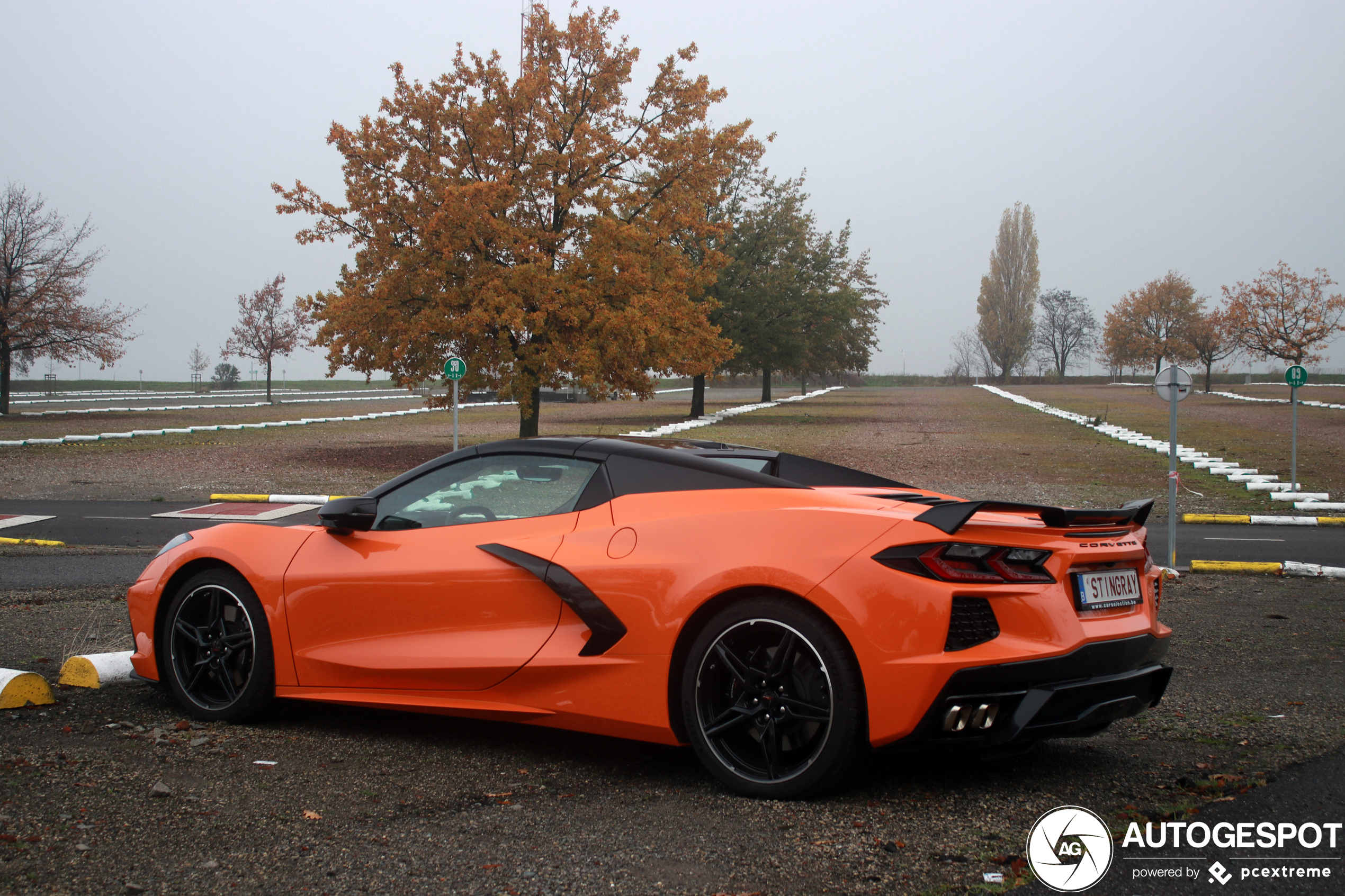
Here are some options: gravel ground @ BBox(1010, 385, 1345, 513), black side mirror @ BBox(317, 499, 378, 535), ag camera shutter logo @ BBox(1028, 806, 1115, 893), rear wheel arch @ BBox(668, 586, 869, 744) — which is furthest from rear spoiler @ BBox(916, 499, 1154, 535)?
gravel ground @ BBox(1010, 385, 1345, 513)

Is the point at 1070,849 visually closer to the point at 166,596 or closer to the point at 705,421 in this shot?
the point at 166,596

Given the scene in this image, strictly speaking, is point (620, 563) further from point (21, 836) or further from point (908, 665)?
point (21, 836)

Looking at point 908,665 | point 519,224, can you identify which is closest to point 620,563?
point 908,665

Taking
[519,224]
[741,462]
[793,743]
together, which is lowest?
[793,743]

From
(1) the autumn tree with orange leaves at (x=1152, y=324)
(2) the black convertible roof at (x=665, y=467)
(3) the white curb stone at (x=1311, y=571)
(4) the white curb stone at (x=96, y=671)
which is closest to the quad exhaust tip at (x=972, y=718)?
(2) the black convertible roof at (x=665, y=467)

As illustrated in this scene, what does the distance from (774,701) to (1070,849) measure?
40.8 inches

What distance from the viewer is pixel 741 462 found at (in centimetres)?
425

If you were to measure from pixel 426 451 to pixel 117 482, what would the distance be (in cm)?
800

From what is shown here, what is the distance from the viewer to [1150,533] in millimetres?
13133

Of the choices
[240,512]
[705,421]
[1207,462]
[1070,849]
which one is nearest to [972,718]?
[1070,849]

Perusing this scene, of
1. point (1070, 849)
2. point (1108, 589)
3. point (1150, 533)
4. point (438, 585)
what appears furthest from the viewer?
point (1150, 533)

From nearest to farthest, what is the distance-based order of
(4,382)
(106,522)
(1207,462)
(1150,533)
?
(1150,533) < (106,522) < (1207,462) < (4,382)

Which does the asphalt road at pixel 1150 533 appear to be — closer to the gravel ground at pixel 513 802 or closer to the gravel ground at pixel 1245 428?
the gravel ground at pixel 1245 428

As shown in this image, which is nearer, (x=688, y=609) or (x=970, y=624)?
(x=970, y=624)
